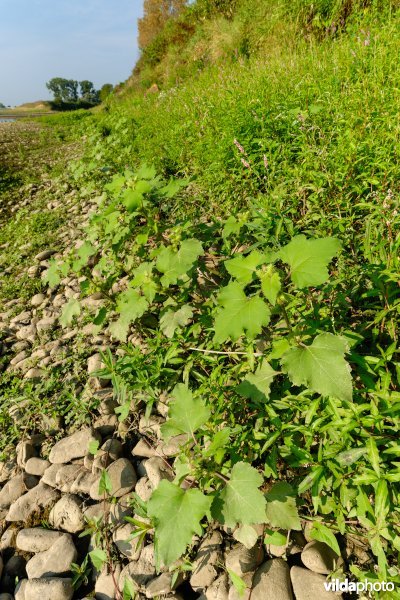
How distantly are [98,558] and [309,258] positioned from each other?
5.33 ft

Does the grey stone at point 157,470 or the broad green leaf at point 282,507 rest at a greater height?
the broad green leaf at point 282,507

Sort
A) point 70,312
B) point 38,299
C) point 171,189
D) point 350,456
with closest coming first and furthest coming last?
point 350,456
point 70,312
point 171,189
point 38,299

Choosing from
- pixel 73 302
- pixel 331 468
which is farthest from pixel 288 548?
pixel 73 302

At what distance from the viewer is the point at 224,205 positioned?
10.4 ft

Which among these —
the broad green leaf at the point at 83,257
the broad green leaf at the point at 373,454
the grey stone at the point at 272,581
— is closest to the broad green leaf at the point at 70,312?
the broad green leaf at the point at 83,257

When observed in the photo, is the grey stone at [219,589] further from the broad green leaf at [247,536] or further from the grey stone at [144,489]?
the grey stone at [144,489]

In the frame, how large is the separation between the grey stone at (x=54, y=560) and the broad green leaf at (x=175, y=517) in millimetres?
747

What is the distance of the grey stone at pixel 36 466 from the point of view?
212 cm

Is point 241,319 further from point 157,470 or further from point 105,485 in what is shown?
point 105,485

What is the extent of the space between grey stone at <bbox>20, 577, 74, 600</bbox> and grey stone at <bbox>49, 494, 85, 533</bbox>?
24 cm

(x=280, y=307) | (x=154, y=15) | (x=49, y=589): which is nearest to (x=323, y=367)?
(x=280, y=307)

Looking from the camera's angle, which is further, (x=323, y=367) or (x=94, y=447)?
(x=94, y=447)

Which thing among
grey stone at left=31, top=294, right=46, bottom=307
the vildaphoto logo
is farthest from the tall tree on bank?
the vildaphoto logo

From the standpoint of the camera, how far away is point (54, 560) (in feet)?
5.41
